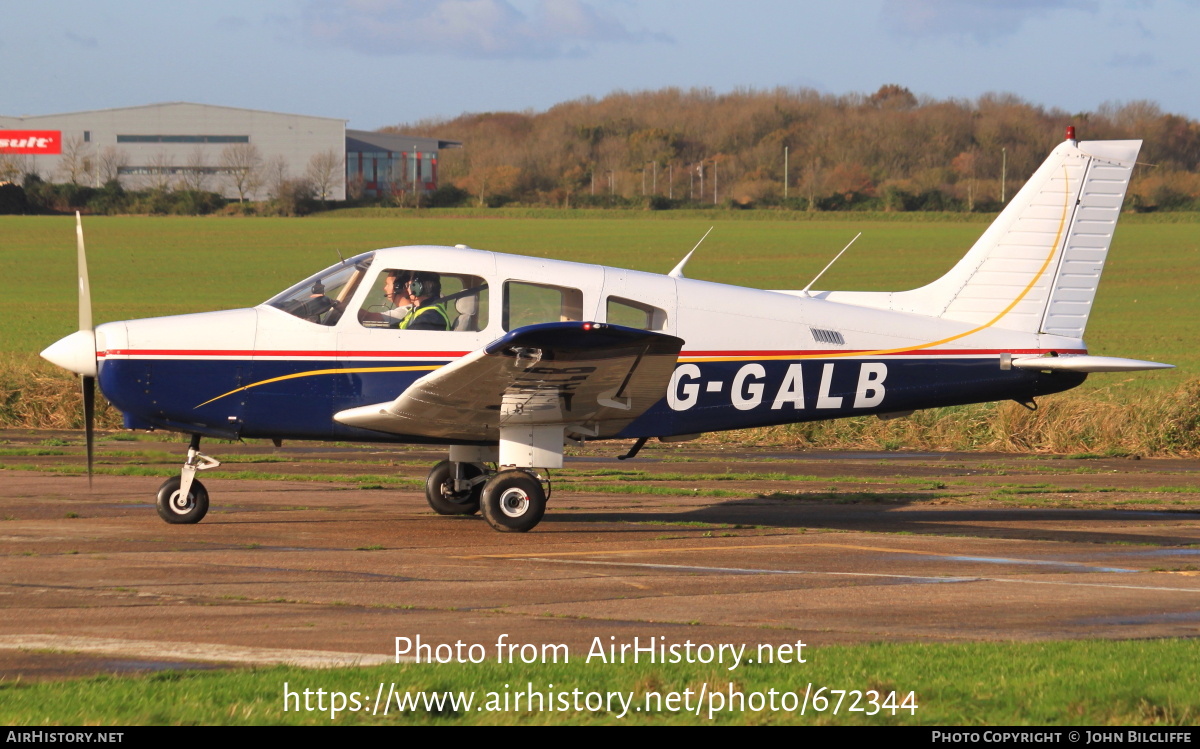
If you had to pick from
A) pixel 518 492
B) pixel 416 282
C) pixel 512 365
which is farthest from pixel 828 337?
pixel 416 282

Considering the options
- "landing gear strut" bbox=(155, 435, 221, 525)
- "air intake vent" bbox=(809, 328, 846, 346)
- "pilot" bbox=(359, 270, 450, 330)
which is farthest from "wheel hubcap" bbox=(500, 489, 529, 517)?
"air intake vent" bbox=(809, 328, 846, 346)

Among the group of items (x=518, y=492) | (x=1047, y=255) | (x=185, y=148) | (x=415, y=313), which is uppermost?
(x=185, y=148)

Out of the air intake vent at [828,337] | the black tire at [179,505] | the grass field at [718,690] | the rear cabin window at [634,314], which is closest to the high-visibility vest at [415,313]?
the rear cabin window at [634,314]

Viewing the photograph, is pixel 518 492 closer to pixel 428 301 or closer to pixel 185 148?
pixel 428 301

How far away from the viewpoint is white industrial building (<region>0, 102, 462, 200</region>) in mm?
90062

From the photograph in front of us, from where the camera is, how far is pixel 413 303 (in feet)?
33.1

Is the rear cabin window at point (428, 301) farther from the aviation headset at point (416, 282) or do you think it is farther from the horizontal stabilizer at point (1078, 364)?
the horizontal stabilizer at point (1078, 364)

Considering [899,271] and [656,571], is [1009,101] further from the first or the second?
[656,571]

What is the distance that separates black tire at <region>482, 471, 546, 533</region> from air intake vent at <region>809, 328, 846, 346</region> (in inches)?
104

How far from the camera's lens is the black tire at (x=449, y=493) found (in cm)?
1120

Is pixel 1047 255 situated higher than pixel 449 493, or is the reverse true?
pixel 1047 255

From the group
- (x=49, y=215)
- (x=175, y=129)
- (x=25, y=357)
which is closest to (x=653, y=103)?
(x=175, y=129)

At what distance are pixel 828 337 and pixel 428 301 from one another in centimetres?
334

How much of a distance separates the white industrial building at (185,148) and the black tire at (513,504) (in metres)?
84.2
